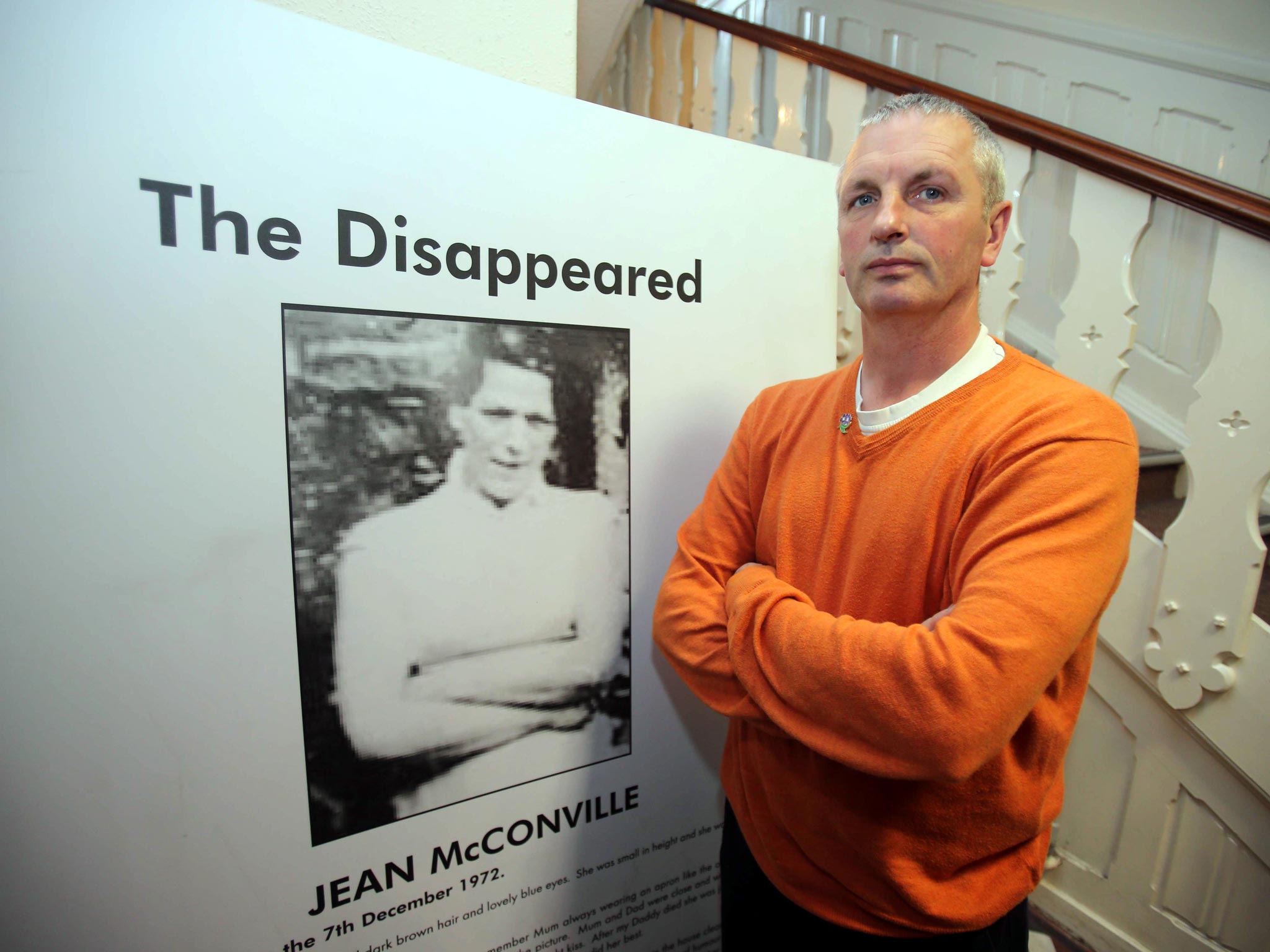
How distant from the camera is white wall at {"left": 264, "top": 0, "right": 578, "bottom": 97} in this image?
36.1 inches

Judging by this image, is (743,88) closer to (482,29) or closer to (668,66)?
(668,66)

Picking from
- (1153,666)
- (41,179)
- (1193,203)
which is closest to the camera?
(41,179)

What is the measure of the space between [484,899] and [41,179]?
1.05m

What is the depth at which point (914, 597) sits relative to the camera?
2.48 ft

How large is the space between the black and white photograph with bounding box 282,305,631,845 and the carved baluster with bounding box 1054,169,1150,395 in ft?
3.81

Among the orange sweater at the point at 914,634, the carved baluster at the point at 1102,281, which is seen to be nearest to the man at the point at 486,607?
the orange sweater at the point at 914,634

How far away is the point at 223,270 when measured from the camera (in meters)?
0.72

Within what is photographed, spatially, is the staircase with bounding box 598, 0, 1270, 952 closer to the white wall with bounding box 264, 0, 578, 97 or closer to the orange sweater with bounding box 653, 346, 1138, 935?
the white wall with bounding box 264, 0, 578, 97

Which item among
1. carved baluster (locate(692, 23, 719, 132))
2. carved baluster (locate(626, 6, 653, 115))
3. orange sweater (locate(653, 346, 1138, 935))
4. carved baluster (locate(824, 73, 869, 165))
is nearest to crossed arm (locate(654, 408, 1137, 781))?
orange sweater (locate(653, 346, 1138, 935))

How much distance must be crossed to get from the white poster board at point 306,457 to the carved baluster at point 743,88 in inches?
42.7

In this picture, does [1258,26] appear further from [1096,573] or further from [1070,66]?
[1096,573]

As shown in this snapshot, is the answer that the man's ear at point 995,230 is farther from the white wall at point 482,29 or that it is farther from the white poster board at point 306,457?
the white wall at point 482,29

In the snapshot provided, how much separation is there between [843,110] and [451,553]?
1632 mm

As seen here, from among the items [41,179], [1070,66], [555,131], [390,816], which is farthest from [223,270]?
[1070,66]
